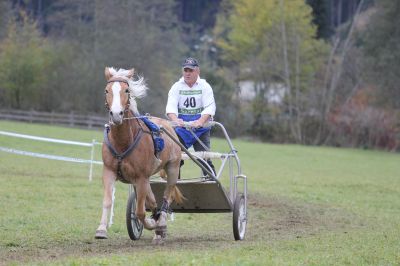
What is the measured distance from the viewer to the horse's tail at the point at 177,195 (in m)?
10.7

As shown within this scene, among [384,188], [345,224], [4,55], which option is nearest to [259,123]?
[4,55]

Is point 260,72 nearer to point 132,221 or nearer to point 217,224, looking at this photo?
point 217,224

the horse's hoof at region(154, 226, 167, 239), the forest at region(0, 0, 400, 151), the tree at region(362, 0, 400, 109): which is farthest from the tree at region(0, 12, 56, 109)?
the horse's hoof at region(154, 226, 167, 239)

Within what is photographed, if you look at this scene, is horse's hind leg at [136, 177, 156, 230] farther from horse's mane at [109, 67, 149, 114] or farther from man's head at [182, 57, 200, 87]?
man's head at [182, 57, 200, 87]

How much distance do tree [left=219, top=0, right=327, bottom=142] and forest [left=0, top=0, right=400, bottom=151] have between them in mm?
85

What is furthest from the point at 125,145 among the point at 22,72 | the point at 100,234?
the point at 22,72

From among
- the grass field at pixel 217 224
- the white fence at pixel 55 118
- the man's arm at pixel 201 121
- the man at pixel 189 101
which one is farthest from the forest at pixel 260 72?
the man's arm at pixel 201 121

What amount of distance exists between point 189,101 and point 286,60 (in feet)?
157

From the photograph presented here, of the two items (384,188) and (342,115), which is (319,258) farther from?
(342,115)

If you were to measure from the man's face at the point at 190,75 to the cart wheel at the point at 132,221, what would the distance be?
70.3 inches

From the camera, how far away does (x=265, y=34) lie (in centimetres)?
6091

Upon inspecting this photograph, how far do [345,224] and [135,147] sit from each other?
20.0 ft

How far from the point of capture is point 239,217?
10.7 m

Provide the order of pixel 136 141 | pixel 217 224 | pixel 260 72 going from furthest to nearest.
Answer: pixel 260 72
pixel 217 224
pixel 136 141
